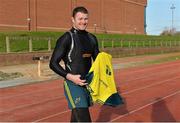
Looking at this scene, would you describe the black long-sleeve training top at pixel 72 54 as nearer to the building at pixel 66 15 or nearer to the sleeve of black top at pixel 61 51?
the sleeve of black top at pixel 61 51

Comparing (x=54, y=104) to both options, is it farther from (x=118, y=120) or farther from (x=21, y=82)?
(x=21, y=82)

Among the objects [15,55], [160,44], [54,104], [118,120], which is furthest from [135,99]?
[160,44]

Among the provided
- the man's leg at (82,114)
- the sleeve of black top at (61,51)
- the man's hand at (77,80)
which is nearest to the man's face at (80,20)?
the sleeve of black top at (61,51)

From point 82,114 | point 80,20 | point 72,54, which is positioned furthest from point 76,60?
point 82,114

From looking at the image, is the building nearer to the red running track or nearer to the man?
the red running track

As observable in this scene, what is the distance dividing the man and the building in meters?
41.9

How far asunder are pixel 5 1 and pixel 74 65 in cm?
4361

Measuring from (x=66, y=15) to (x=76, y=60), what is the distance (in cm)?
5387

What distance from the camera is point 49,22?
2163 inches

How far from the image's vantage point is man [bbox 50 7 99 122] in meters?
5.20

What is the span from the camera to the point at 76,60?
524 centimetres

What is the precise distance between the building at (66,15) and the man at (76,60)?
41949mm

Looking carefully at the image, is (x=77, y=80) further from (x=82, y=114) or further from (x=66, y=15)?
(x=66, y=15)

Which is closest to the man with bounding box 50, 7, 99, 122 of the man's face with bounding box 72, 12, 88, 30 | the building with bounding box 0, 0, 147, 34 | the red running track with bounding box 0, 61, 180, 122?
the man's face with bounding box 72, 12, 88, 30
